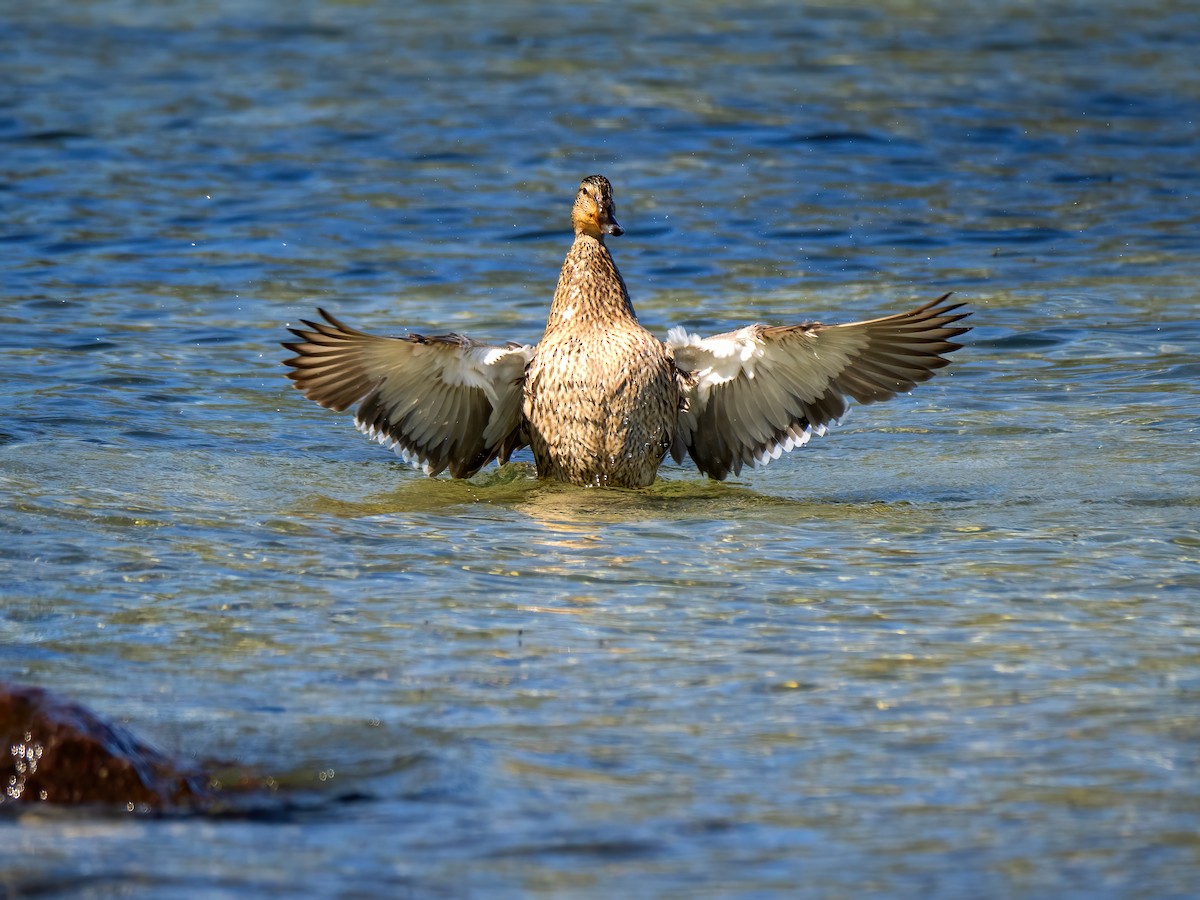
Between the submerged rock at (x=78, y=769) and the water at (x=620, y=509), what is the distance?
0.40 feet

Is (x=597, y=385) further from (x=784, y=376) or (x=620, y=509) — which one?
(x=784, y=376)

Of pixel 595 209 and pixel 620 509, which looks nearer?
pixel 620 509

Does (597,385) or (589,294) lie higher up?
(589,294)

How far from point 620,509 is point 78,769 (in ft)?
12.8

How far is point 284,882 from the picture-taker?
4.04 m

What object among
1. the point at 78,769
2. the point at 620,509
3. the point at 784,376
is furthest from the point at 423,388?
the point at 78,769

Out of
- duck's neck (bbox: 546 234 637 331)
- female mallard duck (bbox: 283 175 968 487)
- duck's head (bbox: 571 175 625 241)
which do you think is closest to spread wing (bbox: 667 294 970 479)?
female mallard duck (bbox: 283 175 968 487)

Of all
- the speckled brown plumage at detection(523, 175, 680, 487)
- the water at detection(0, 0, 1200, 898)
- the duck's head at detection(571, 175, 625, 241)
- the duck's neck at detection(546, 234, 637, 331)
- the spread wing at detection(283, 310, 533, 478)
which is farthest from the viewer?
the duck's head at detection(571, 175, 625, 241)

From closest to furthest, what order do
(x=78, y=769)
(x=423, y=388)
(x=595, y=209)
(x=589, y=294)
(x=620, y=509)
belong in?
(x=78, y=769) < (x=620, y=509) < (x=423, y=388) < (x=589, y=294) < (x=595, y=209)

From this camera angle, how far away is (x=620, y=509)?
814 cm

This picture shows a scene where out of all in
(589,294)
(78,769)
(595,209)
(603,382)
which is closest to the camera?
(78,769)

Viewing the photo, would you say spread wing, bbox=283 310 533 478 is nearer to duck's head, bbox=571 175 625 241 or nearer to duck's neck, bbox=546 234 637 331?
duck's neck, bbox=546 234 637 331

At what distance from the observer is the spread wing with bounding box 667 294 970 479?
8.32 m

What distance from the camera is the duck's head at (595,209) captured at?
8.85 meters
